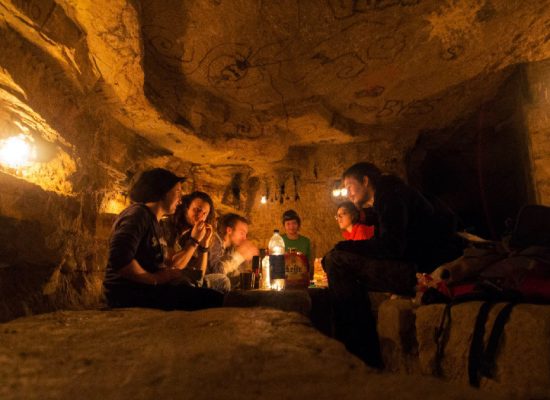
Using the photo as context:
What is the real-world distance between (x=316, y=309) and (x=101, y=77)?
118 inches

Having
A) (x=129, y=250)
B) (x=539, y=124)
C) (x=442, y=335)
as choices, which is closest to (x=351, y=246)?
(x=442, y=335)

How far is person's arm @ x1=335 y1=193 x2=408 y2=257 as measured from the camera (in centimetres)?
238

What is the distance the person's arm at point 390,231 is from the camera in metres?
2.38

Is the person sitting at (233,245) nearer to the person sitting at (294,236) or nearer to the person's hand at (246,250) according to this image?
the person's hand at (246,250)

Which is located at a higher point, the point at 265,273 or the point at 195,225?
the point at 195,225

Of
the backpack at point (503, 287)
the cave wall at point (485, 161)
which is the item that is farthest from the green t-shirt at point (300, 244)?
the backpack at point (503, 287)

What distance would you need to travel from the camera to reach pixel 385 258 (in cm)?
243

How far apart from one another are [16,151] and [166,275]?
151cm

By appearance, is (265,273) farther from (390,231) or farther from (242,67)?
(242,67)

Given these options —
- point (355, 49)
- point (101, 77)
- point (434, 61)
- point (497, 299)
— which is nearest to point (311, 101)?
point (355, 49)

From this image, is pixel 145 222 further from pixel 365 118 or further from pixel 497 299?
pixel 365 118

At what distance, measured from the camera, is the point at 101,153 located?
367 centimetres

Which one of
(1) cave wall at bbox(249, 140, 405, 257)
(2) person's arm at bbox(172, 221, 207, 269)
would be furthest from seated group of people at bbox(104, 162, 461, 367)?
(1) cave wall at bbox(249, 140, 405, 257)

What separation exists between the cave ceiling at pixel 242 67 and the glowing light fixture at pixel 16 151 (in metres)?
0.14
